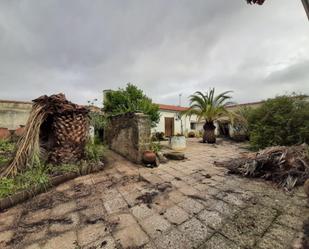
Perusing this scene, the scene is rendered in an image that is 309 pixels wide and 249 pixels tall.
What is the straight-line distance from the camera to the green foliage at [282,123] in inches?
201

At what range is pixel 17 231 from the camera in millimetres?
1562

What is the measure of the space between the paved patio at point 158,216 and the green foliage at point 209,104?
5426mm

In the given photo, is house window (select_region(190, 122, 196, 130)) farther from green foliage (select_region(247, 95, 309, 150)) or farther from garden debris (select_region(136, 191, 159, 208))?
garden debris (select_region(136, 191, 159, 208))

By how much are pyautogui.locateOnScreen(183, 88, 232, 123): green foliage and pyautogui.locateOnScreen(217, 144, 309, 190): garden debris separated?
15.2 feet

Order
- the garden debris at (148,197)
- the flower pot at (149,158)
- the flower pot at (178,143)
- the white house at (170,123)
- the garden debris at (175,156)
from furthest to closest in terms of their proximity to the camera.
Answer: the white house at (170,123) < the flower pot at (178,143) < the garden debris at (175,156) < the flower pot at (149,158) < the garden debris at (148,197)

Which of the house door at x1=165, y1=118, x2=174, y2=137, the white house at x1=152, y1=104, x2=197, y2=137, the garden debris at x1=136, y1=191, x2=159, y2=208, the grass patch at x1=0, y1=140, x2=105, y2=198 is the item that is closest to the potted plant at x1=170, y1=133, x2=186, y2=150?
the grass patch at x1=0, y1=140, x2=105, y2=198

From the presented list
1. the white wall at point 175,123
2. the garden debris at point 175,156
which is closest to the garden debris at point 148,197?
the garden debris at point 175,156

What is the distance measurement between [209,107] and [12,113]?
1106 cm

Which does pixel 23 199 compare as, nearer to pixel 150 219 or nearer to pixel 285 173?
pixel 150 219

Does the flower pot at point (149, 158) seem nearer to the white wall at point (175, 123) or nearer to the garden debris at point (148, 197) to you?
the garden debris at point (148, 197)

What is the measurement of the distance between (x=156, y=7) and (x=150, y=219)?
454 centimetres

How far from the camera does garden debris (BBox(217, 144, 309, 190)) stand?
256 cm

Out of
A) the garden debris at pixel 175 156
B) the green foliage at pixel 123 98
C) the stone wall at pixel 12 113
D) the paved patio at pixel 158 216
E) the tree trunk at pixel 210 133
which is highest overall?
the green foliage at pixel 123 98

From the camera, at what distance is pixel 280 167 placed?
2.79 m
